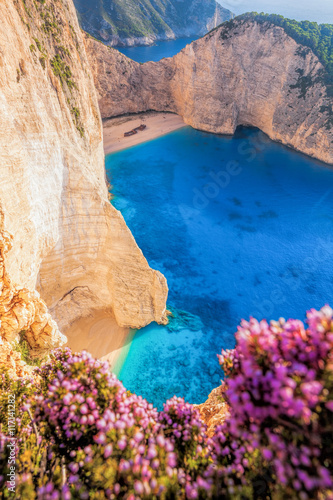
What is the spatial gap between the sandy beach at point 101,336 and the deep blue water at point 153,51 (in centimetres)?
7685

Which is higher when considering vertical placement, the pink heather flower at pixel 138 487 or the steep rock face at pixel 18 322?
the pink heather flower at pixel 138 487

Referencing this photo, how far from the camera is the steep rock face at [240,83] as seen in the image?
38.1 metres

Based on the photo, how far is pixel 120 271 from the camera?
1590cm

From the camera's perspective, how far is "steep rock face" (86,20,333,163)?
1500 inches

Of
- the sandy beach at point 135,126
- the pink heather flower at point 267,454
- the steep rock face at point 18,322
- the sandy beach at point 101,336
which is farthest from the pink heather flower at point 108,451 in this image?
the sandy beach at point 135,126

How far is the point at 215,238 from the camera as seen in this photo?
28375mm

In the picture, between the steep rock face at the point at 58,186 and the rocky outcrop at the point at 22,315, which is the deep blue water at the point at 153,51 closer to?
the steep rock face at the point at 58,186

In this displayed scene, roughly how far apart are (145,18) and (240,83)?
252 ft

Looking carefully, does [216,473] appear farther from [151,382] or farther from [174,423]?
[151,382]
